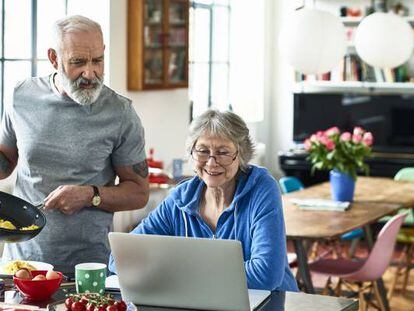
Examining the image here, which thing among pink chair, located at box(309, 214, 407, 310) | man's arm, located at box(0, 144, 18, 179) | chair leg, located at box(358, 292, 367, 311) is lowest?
chair leg, located at box(358, 292, 367, 311)

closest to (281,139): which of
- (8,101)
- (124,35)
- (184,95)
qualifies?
(184,95)

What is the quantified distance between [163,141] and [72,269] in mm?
4076

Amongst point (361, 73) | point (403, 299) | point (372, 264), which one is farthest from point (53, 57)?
point (361, 73)

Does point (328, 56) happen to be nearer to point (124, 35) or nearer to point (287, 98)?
point (124, 35)

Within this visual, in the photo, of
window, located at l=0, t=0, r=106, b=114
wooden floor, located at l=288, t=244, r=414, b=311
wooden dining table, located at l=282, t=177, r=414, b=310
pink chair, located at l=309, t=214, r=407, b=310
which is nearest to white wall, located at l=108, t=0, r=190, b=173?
window, located at l=0, t=0, r=106, b=114

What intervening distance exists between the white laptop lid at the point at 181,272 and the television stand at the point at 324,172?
6.12 meters

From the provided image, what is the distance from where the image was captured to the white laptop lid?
8.78 ft

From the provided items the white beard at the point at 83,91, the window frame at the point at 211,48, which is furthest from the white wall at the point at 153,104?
the white beard at the point at 83,91

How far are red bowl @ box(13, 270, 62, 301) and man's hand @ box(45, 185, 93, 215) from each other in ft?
1.46

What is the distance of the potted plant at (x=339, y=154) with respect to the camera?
6258 mm

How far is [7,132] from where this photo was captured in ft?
11.7

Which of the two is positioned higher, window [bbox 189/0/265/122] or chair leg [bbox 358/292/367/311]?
window [bbox 189/0/265/122]

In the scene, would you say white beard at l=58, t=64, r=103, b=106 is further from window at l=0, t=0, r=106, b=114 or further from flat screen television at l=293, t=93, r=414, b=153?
flat screen television at l=293, t=93, r=414, b=153

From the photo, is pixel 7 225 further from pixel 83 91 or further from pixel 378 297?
pixel 378 297
